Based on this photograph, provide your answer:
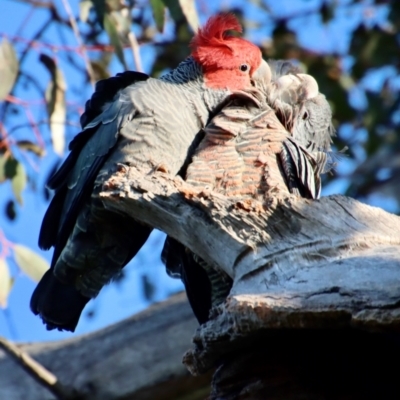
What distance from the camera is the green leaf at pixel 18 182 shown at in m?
3.88

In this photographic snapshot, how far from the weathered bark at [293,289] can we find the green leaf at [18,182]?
1801mm

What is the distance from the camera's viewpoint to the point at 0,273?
363 centimetres

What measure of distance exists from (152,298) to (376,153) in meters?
1.92

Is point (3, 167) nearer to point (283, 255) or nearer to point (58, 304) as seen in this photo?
point (58, 304)

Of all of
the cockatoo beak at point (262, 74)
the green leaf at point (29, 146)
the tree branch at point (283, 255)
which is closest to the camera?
the tree branch at point (283, 255)

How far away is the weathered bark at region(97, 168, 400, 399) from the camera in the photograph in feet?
5.74

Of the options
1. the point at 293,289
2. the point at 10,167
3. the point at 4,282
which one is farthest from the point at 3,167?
the point at 293,289

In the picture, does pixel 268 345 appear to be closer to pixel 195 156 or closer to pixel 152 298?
pixel 195 156

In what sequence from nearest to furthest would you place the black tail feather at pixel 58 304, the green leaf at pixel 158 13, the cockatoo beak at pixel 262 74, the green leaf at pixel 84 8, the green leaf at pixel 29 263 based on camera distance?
the black tail feather at pixel 58 304
the cockatoo beak at pixel 262 74
the green leaf at pixel 158 13
the green leaf at pixel 29 263
the green leaf at pixel 84 8

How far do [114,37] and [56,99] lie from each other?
58 centimetres

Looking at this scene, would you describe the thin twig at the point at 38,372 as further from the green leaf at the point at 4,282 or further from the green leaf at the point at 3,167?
the green leaf at the point at 3,167

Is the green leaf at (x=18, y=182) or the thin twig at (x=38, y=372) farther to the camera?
the green leaf at (x=18, y=182)

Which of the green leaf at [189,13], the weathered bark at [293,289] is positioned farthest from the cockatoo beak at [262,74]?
the weathered bark at [293,289]

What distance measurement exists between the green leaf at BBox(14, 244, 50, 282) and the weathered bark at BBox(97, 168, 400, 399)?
158 cm
